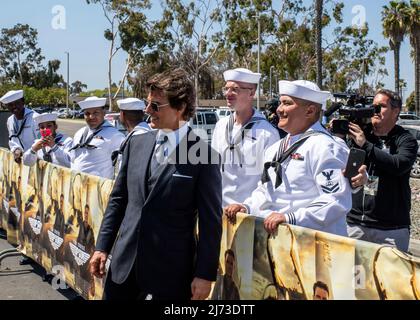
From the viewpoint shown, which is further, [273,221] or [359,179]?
[359,179]

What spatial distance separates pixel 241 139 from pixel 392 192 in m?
1.27

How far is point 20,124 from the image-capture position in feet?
24.9

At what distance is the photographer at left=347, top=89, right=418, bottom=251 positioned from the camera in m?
3.75

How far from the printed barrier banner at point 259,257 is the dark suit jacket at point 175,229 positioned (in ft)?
1.00

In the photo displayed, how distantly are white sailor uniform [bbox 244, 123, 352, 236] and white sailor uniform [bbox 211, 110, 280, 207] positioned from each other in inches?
32.4

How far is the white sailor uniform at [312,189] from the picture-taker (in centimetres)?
292

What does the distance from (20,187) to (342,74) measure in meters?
47.0

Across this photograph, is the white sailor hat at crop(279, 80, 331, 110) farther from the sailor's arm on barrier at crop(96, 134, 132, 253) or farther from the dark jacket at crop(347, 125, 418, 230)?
the sailor's arm on barrier at crop(96, 134, 132, 253)

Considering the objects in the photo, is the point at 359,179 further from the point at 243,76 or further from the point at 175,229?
the point at 243,76

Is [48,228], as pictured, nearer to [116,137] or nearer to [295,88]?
[116,137]

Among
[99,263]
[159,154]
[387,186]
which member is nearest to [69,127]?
[387,186]

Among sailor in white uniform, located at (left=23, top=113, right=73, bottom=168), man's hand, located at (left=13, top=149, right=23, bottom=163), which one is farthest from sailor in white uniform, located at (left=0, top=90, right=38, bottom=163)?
sailor in white uniform, located at (left=23, top=113, right=73, bottom=168)
